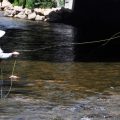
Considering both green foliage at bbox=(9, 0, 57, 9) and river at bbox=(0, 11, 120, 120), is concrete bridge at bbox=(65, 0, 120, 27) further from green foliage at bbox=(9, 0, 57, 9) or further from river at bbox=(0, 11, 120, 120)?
river at bbox=(0, 11, 120, 120)

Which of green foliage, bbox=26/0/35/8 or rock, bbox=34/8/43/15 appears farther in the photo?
green foliage, bbox=26/0/35/8

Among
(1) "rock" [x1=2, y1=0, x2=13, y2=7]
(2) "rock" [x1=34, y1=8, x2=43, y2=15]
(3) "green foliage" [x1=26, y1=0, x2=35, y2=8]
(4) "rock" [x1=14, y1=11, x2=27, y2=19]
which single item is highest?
(3) "green foliage" [x1=26, y1=0, x2=35, y2=8]

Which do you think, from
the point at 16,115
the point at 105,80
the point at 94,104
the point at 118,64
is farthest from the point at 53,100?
the point at 118,64

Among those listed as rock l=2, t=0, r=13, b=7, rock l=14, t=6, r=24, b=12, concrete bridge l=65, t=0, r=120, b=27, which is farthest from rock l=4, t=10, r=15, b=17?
rock l=2, t=0, r=13, b=7

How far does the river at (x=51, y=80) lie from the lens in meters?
12.5

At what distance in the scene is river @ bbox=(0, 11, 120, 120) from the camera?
1255 cm

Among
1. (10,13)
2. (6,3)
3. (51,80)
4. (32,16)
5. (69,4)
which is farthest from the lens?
(6,3)

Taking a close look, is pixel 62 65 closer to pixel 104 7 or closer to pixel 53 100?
pixel 53 100

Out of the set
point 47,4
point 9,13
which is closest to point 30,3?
point 47,4

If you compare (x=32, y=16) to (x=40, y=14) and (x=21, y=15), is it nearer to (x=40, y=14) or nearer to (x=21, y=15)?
(x=40, y=14)

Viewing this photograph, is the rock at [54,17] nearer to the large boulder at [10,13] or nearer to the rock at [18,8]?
the large boulder at [10,13]

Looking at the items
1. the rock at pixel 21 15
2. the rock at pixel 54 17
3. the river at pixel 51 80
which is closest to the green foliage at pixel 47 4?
the rock at pixel 21 15

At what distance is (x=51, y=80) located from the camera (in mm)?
16594

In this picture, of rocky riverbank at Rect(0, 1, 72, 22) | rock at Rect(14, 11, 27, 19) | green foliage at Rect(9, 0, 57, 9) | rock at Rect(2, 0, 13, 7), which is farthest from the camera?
rock at Rect(2, 0, 13, 7)
